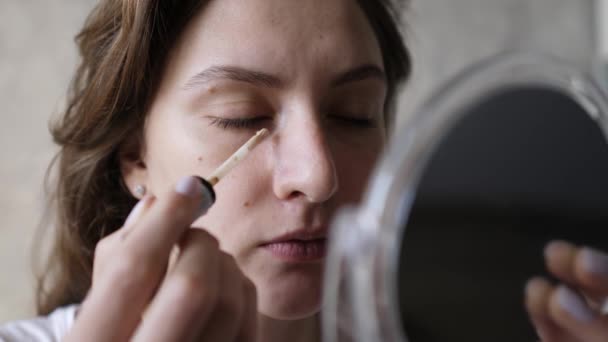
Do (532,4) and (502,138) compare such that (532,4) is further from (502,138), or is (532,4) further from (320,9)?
(502,138)

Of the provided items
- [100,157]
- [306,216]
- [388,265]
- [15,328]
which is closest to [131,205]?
[100,157]

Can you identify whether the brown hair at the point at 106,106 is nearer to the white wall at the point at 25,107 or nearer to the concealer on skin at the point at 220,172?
the concealer on skin at the point at 220,172

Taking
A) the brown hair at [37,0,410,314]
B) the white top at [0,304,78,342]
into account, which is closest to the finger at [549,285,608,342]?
the brown hair at [37,0,410,314]

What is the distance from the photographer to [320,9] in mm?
627

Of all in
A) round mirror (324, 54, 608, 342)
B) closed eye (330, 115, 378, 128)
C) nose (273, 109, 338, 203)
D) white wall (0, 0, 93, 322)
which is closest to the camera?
round mirror (324, 54, 608, 342)

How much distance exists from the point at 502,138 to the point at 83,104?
513 millimetres

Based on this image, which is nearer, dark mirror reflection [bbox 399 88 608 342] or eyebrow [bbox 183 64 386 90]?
dark mirror reflection [bbox 399 88 608 342]

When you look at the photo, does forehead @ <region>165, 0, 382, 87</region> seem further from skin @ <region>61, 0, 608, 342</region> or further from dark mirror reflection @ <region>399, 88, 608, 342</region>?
dark mirror reflection @ <region>399, 88, 608, 342</region>

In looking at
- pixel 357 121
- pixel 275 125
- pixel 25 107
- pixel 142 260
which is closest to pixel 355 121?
pixel 357 121

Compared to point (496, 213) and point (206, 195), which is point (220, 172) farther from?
point (496, 213)

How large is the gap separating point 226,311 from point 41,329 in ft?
1.46

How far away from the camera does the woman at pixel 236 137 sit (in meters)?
0.42

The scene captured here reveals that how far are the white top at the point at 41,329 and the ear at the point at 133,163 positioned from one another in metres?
0.19

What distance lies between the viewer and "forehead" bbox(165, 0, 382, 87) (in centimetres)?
59
